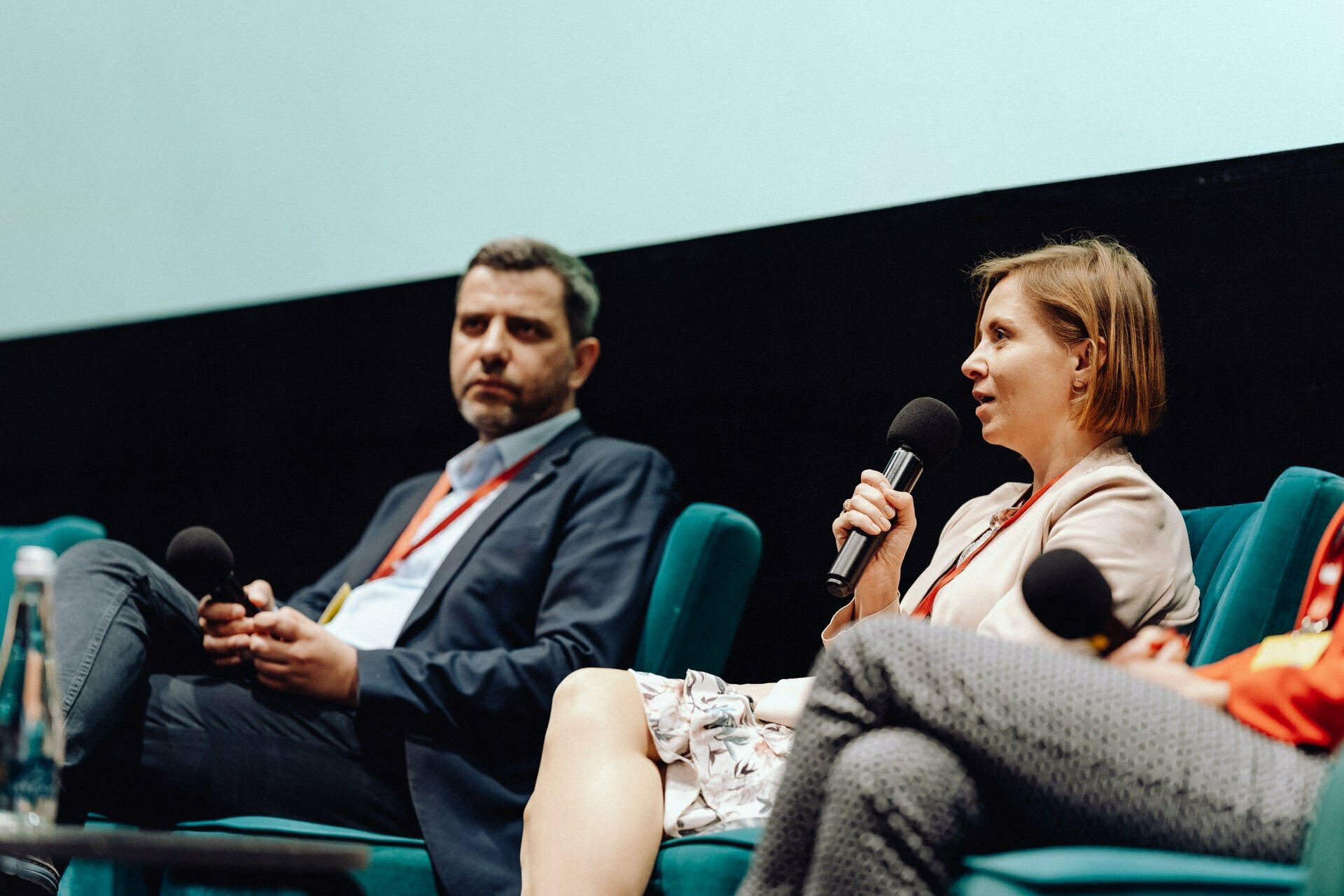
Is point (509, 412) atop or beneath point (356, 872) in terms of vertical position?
atop

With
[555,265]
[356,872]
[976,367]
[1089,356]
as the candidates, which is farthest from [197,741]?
[1089,356]

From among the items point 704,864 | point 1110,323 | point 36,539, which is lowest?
point 704,864

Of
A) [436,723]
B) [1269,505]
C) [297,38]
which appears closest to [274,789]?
[436,723]

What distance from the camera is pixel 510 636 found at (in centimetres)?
227

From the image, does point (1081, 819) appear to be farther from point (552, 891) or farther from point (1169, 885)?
point (552, 891)

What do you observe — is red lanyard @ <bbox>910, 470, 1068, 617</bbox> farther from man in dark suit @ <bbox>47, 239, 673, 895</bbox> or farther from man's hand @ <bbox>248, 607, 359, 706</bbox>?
man's hand @ <bbox>248, 607, 359, 706</bbox>

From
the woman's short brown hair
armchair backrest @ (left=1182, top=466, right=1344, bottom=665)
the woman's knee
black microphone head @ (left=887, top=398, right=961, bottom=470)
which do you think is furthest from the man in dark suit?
armchair backrest @ (left=1182, top=466, right=1344, bottom=665)

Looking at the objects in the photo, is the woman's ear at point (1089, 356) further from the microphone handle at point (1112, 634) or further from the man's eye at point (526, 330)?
the man's eye at point (526, 330)

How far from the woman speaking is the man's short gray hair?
1040mm

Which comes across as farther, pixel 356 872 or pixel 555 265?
pixel 555 265

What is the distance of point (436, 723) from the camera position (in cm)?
207

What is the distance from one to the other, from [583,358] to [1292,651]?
5.68 ft

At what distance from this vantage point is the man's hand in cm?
206

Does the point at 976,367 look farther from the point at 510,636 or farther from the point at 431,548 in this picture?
the point at 431,548
